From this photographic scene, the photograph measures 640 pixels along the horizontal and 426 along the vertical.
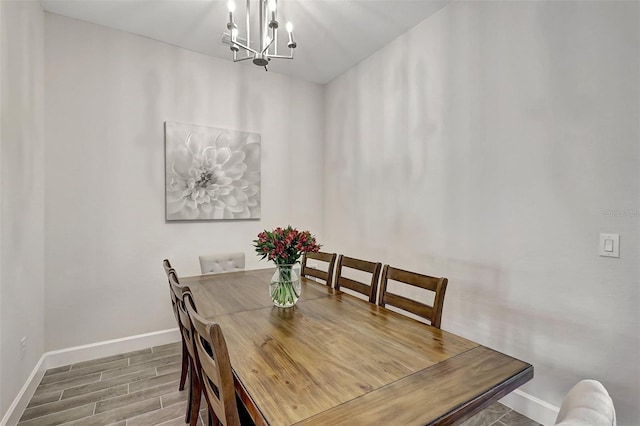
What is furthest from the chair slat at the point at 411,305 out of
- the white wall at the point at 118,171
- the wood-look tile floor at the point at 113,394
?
the white wall at the point at 118,171

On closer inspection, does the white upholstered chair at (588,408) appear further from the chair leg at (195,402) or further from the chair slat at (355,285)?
the chair leg at (195,402)

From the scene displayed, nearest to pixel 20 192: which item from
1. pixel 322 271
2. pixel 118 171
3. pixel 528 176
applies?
pixel 118 171

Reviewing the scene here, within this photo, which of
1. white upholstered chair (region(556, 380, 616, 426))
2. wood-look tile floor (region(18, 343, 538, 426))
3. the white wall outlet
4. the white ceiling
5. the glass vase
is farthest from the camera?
the white ceiling

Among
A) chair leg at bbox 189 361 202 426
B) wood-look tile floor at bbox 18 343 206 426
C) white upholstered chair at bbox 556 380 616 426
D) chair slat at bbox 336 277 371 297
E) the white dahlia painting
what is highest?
the white dahlia painting

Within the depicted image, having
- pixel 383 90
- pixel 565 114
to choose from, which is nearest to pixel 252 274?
pixel 383 90

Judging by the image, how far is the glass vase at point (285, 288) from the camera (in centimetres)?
178

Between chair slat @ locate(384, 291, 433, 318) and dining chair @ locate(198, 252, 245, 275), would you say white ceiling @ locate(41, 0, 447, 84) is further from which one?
chair slat @ locate(384, 291, 433, 318)

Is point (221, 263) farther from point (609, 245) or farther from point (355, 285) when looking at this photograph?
point (609, 245)

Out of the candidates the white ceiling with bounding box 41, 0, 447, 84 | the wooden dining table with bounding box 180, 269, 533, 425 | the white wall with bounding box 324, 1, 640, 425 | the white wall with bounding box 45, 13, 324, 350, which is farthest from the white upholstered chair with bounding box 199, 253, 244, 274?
the white ceiling with bounding box 41, 0, 447, 84

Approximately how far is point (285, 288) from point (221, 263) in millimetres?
1252

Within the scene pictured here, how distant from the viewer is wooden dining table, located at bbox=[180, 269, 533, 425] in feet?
2.92

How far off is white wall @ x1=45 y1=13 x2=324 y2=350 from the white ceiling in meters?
0.17

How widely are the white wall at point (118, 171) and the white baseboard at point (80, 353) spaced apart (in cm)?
6

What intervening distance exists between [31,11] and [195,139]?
1.43 metres
